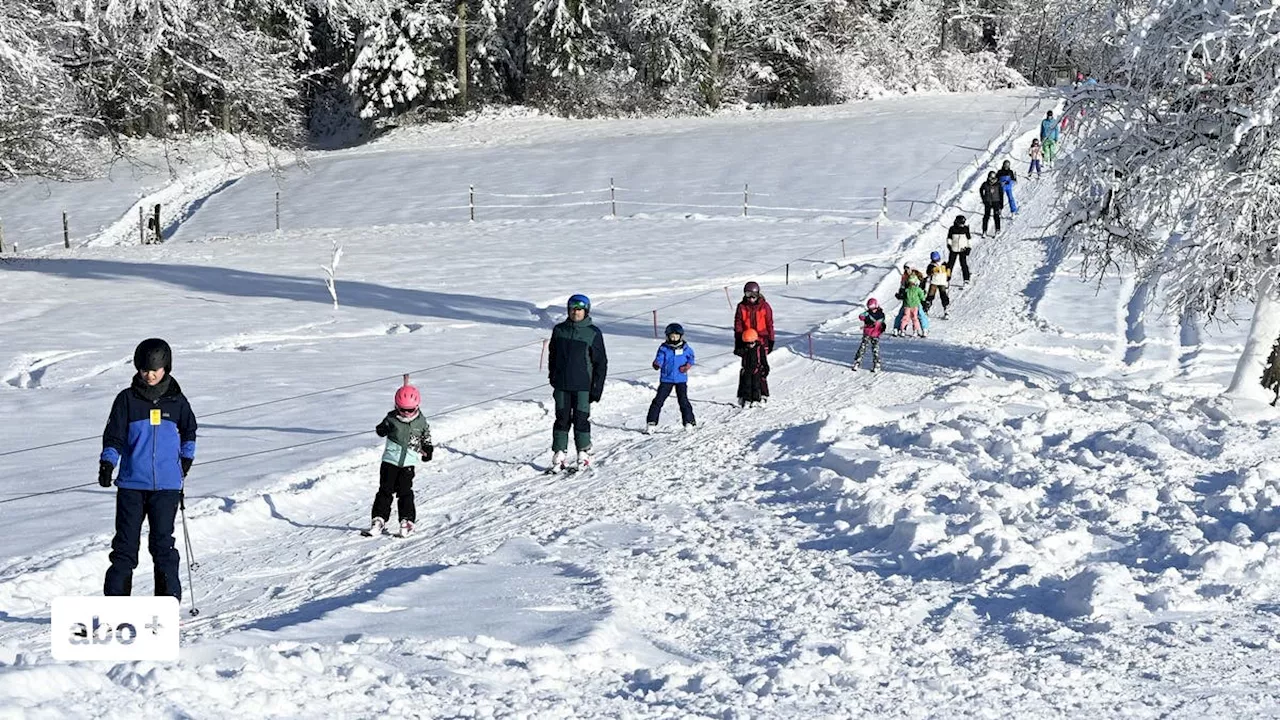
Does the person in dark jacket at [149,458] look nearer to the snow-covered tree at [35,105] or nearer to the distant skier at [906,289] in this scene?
the snow-covered tree at [35,105]

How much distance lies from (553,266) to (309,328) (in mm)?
7910

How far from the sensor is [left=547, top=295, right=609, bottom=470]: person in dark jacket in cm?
1170

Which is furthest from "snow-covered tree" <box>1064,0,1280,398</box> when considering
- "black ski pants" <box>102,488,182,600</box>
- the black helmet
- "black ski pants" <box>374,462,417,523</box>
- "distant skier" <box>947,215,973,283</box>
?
"black ski pants" <box>102,488,182,600</box>

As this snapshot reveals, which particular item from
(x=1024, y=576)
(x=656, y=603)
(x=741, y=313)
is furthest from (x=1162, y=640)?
(x=741, y=313)

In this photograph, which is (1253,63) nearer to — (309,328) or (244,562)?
(244,562)

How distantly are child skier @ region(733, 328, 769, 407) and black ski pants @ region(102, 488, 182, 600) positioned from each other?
8117mm

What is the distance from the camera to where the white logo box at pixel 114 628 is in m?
5.85

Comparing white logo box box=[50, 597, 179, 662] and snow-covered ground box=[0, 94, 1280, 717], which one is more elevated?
white logo box box=[50, 597, 179, 662]

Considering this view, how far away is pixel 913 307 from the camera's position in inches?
780

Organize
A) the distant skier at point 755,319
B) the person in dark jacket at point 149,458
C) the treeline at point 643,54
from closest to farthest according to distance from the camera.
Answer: the person in dark jacket at point 149,458 → the distant skier at point 755,319 → the treeline at point 643,54

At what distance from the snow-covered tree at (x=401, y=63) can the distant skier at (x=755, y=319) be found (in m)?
42.3

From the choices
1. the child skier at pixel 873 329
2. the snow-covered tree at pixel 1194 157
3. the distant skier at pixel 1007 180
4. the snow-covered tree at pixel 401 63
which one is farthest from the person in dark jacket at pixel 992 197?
the snow-covered tree at pixel 401 63

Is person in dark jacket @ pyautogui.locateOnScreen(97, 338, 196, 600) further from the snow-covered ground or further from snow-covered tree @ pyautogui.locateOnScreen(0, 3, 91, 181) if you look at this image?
snow-covered tree @ pyautogui.locateOnScreen(0, 3, 91, 181)

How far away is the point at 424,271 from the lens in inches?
1084
